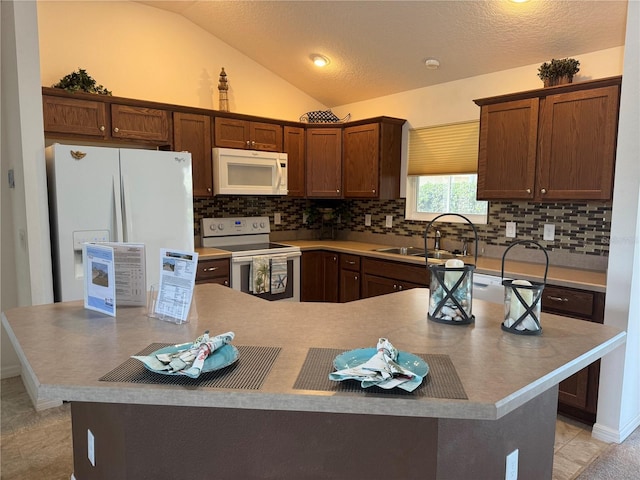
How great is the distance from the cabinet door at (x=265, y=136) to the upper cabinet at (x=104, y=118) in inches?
31.4

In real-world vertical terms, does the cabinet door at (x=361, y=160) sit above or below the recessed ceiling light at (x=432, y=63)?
below

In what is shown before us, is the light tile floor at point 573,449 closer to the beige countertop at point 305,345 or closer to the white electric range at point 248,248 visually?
the beige countertop at point 305,345

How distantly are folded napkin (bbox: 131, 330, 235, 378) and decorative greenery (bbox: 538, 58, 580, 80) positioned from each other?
115 inches

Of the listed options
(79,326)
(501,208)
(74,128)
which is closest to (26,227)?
(74,128)

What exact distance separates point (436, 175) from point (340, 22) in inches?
62.1

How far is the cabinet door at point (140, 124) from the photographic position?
3.52m

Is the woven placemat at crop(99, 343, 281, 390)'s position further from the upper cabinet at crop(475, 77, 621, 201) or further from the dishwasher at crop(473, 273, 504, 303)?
the upper cabinet at crop(475, 77, 621, 201)

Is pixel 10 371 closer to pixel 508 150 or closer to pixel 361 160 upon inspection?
pixel 361 160

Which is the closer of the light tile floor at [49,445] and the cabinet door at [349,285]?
the light tile floor at [49,445]

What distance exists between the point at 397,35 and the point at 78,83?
248 centimetres

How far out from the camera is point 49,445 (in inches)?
98.0

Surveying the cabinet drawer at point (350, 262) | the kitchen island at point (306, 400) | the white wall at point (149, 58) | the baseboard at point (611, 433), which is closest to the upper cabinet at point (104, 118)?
the white wall at point (149, 58)

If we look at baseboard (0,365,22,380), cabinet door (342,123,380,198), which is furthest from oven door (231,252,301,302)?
baseboard (0,365,22,380)

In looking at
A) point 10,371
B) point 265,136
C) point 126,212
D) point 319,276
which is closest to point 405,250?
point 319,276
